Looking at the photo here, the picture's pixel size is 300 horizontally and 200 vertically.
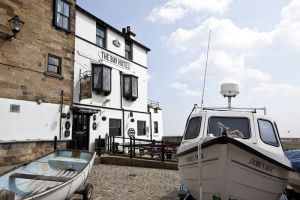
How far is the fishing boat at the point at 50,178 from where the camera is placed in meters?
6.21

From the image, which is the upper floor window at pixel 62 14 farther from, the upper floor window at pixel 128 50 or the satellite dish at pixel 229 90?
the satellite dish at pixel 229 90

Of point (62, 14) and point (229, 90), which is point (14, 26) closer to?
point (62, 14)

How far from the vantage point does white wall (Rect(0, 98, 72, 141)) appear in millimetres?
13078

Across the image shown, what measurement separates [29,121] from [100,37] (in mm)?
9032

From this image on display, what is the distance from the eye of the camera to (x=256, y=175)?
21.5 feet

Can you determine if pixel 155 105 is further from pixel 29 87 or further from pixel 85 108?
pixel 29 87

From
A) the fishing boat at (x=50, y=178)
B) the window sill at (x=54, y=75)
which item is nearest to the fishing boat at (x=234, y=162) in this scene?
the fishing boat at (x=50, y=178)

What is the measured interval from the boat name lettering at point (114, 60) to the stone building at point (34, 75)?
11.0 feet

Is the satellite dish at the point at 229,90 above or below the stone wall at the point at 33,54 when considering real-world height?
below

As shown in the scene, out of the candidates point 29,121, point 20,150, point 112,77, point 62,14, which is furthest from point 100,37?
point 20,150

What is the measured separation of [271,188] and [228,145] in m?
1.74

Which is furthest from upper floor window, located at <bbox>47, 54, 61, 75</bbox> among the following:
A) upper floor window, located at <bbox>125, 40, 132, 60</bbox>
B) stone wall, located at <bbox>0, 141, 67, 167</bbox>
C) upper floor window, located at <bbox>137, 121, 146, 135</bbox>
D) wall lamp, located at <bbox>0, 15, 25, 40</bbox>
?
upper floor window, located at <bbox>137, 121, 146, 135</bbox>

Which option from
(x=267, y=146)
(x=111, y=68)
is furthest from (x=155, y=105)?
(x=267, y=146)

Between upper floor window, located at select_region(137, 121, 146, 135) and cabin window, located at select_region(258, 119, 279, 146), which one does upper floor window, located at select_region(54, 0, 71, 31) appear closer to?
upper floor window, located at select_region(137, 121, 146, 135)
